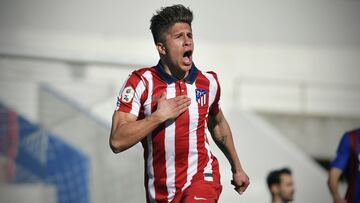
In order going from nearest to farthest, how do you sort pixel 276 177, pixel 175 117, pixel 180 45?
1. pixel 175 117
2. pixel 180 45
3. pixel 276 177

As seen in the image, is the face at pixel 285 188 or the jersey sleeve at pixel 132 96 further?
the face at pixel 285 188

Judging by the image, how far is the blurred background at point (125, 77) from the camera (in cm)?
1106

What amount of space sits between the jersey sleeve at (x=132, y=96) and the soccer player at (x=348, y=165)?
3.06 metres

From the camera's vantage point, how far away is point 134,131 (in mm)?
5094

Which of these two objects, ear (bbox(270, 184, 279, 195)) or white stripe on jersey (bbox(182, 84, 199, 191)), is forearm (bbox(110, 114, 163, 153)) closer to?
white stripe on jersey (bbox(182, 84, 199, 191))

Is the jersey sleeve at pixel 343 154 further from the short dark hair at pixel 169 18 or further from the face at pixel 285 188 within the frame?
the short dark hair at pixel 169 18

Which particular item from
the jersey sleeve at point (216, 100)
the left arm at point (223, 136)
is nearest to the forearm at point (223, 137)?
the left arm at point (223, 136)

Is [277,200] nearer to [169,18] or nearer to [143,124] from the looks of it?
[169,18]

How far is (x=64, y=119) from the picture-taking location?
11344 mm

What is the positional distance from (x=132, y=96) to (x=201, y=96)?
0.58m

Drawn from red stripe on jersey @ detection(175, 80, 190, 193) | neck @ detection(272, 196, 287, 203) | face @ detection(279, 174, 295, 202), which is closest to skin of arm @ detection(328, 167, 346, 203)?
face @ detection(279, 174, 295, 202)

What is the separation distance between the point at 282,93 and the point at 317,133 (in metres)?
2.25

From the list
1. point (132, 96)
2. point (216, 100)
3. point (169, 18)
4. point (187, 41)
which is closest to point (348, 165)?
point (216, 100)

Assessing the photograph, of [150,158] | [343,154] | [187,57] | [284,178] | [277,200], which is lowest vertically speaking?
[277,200]
